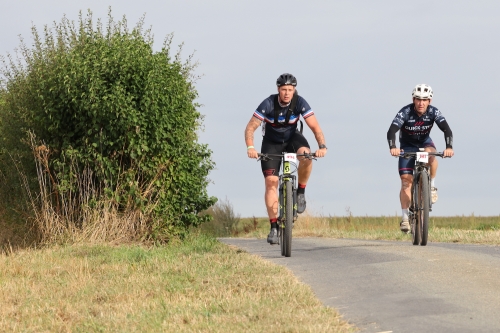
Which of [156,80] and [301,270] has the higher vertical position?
[156,80]

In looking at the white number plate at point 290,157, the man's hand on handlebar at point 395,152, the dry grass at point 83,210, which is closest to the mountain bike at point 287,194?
the white number plate at point 290,157

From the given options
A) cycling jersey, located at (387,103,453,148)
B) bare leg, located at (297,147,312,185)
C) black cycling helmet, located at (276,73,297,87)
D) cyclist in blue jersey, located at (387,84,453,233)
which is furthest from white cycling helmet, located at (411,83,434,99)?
black cycling helmet, located at (276,73,297,87)

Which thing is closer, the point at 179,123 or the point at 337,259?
the point at 337,259

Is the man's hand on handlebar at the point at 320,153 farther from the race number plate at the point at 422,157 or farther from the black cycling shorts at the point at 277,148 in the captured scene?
the race number plate at the point at 422,157

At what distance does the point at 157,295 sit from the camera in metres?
9.27

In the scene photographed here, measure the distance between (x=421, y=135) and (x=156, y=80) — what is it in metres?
5.33

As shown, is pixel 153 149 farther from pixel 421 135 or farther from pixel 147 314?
pixel 147 314

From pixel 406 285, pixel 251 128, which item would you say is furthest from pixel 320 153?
pixel 406 285

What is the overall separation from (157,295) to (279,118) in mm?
4251

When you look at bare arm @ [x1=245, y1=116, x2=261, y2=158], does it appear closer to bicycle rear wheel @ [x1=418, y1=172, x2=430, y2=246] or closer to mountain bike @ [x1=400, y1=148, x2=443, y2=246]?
mountain bike @ [x1=400, y1=148, x2=443, y2=246]

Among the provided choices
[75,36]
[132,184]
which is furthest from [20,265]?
[75,36]

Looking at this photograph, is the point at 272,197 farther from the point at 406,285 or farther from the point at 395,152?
the point at 406,285

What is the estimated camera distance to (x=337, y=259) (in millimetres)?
12609

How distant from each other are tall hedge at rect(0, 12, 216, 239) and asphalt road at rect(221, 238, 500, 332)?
2.94 m
